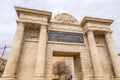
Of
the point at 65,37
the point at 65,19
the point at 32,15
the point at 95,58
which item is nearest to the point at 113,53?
the point at 95,58

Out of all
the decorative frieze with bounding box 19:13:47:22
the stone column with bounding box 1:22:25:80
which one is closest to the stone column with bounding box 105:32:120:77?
the decorative frieze with bounding box 19:13:47:22

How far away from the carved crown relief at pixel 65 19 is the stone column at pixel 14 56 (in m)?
4.03

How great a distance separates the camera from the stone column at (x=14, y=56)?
7.13 metres

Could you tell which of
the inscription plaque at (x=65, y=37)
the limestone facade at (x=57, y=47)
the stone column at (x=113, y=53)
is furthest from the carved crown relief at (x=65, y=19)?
the stone column at (x=113, y=53)

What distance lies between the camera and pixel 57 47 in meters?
9.73

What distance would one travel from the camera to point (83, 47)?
10.4m

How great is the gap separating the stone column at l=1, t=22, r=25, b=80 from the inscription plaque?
291 centimetres

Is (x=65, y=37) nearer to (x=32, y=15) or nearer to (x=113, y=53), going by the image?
(x=32, y=15)

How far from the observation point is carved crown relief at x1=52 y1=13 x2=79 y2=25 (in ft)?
36.5

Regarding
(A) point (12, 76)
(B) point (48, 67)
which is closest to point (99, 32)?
(B) point (48, 67)

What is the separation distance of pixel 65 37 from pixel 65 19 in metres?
2.26

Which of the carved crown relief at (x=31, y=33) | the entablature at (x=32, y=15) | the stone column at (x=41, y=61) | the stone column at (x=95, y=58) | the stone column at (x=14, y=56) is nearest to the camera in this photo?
the stone column at (x=14, y=56)

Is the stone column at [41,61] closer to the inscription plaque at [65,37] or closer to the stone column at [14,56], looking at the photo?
the inscription plaque at [65,37]

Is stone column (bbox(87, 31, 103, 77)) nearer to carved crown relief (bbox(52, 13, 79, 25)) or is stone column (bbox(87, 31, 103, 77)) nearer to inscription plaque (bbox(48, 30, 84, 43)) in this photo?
inscription plaque (bbox(48, 30, 84, 43))
